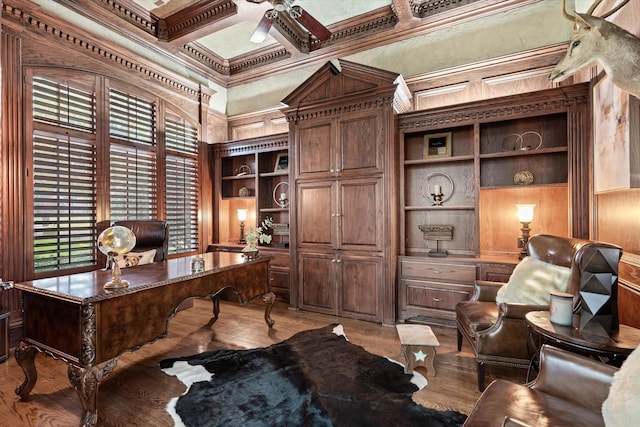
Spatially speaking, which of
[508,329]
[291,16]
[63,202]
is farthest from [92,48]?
[508,329]

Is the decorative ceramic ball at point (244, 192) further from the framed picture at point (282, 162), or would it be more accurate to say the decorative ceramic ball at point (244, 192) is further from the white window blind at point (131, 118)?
the white window blind at point (131, 118)

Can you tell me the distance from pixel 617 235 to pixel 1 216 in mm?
5098

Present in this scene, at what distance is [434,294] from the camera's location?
3.39 metres

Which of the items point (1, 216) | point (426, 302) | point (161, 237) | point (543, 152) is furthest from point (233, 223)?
point (543, 152)

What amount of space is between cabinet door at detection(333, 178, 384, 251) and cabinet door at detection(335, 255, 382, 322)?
0.16 meters

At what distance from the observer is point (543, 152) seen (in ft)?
10.3

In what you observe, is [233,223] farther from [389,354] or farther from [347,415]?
[347,415]

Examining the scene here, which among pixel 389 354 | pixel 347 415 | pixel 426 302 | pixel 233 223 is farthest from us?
pixel 233 223

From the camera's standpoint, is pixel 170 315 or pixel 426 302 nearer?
pixel 170 315

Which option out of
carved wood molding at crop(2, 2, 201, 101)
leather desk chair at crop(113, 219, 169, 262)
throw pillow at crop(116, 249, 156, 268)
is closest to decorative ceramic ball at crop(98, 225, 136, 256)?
throw pillow at crop(116, 249, 156, 268)

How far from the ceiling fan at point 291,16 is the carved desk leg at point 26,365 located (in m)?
3.09

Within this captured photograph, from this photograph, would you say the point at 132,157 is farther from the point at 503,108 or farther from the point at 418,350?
the point at 503,108

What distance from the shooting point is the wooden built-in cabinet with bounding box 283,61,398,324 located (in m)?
3.49

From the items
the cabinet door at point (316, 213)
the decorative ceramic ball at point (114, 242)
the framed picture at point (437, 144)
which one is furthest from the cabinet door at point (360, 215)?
the decorative ceramic ball at point (114, 242)
